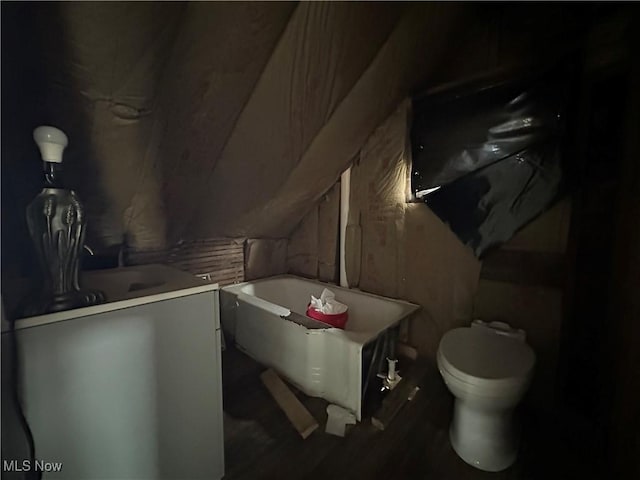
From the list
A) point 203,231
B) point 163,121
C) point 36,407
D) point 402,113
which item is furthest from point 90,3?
point 402,113

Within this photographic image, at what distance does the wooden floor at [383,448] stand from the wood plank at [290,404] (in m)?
0.03

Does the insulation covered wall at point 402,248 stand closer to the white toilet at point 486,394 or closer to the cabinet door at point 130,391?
the white toilet at point 486,394

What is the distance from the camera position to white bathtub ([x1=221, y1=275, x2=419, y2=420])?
4.58 ft

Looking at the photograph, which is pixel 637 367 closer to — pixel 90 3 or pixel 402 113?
pixel 402 113

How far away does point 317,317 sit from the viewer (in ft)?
5.92

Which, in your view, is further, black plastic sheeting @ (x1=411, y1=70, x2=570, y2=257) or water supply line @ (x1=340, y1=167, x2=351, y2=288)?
water supply line @ (x1=340, y1=167, x2=351, y2=288)

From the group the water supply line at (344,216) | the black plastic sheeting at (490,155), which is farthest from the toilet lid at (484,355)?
the water supply line at (344,216)

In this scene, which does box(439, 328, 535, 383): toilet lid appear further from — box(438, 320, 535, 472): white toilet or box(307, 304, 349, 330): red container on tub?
box(307, 304, 349, 330): red container on tub

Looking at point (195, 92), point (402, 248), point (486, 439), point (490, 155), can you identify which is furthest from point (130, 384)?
point (490, 155)

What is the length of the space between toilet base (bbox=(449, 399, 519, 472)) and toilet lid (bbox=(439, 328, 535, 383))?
161 mm

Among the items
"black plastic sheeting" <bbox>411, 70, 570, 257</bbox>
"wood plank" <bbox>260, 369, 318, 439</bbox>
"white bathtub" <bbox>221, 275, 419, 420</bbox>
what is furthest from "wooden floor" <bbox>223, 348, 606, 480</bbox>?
"black plastic sheeting" <bbox>411, 70, 570, 257</bbox>

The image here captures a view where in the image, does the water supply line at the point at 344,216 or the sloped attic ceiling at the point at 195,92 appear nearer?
the sloped attic ceiling at the point at 195,92

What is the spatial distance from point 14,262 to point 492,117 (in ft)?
7.65

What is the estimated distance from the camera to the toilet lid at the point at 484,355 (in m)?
1.15
